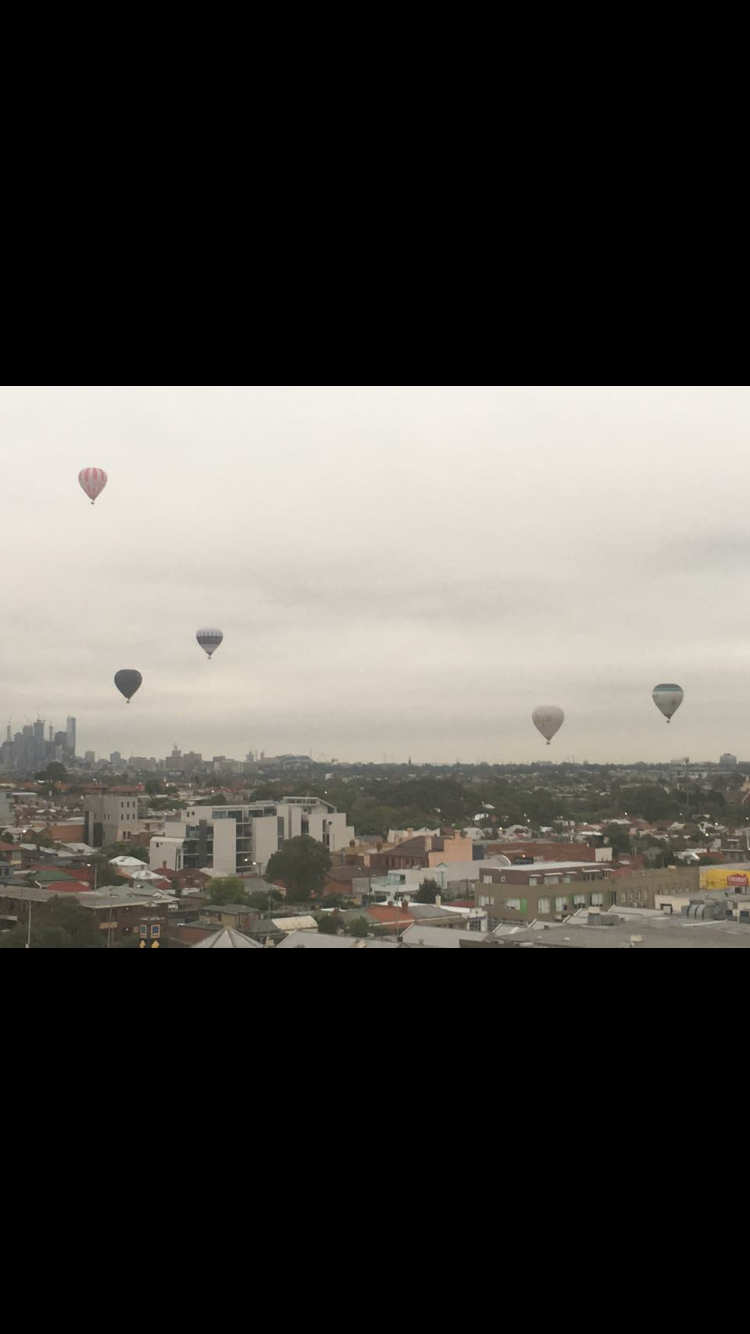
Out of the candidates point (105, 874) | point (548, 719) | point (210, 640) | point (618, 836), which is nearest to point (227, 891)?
point (105, 874)

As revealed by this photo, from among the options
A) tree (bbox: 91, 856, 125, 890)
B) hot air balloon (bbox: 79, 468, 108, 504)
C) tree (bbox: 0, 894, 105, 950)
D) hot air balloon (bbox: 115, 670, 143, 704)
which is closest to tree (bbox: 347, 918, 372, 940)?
tree (bbox: 0, 894, 105, 950)

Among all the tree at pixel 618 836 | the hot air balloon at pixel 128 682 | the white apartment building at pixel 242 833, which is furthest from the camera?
the hot air balloon at pixel 128 682

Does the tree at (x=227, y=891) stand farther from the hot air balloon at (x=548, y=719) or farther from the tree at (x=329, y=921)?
the hot air balloon at (x=548, y=719)

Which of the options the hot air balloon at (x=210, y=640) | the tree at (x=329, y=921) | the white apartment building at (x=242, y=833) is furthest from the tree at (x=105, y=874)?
the hot air balloon at (x=210, y=640)

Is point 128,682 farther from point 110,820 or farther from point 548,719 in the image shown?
point 548,719
